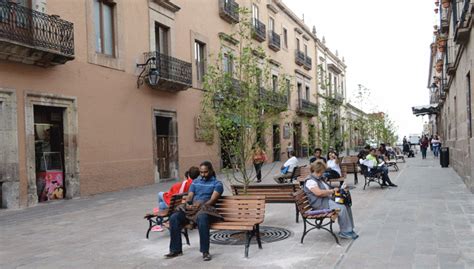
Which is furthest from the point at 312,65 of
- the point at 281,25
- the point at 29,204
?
the point at 29,204

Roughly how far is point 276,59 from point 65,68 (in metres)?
20.1

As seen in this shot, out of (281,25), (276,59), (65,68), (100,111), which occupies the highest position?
(281,25)

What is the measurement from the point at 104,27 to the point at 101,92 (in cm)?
231

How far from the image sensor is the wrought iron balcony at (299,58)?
3616 centimetres

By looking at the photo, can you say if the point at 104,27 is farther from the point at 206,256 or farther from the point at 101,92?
the point at 206,256

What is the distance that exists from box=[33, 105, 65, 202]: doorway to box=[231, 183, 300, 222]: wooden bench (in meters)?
7.10

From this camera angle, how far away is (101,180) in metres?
14.6

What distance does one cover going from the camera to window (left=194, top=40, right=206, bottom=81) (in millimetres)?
21328

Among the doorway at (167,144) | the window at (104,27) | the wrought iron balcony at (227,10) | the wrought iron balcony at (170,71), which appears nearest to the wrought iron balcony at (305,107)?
the wrought iron balcony at (227,10)

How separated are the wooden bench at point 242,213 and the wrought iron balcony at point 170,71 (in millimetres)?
11170

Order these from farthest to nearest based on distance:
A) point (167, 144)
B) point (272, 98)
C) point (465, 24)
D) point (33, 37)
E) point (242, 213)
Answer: point (167, 144)
point (33, 37)
point (465, 24)
point (272, 98)
point (242, 213)

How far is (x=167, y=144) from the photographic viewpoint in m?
19.2

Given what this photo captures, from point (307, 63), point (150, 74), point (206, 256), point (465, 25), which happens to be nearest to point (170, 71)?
point (150, 74)

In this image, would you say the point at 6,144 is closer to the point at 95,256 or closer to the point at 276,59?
the point at 95,256
